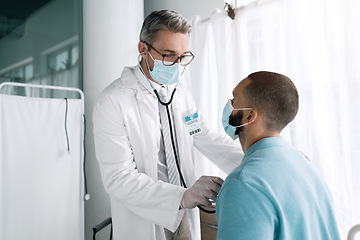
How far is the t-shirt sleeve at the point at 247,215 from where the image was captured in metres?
0.68

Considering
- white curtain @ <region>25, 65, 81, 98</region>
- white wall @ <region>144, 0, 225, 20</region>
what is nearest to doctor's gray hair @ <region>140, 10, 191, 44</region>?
white wall @ <region>144, 0, 225, 20</region>

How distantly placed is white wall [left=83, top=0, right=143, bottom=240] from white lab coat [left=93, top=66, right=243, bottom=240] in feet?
3.29

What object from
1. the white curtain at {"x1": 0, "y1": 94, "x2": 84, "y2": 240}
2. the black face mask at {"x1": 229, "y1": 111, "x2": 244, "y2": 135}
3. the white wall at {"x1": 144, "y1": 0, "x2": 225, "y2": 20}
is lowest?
the white curtain at {"x1": 0, "y1": 94, "x2": 84, "y2": 240}

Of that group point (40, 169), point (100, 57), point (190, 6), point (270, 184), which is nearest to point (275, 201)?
point (270, 184)

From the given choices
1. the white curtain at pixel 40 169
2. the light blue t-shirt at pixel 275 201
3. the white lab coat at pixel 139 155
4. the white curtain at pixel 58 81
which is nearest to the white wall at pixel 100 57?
the white curtain at pixel 58 81

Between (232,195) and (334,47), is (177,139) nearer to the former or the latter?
(232,195)

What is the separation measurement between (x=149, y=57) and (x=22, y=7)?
1.33m

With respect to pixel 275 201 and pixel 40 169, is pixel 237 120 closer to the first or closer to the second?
pixel 275 201

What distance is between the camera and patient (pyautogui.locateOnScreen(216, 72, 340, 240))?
27.3 inches

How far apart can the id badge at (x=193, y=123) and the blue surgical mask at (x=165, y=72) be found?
0.19 metres

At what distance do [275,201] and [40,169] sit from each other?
1.71 metres

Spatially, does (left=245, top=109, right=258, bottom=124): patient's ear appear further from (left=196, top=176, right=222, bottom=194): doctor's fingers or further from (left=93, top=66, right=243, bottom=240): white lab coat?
(left=93, top=66, right=243, bottom=240): white lab coat

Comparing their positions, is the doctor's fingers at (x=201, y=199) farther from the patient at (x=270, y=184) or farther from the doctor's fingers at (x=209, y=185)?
the patient at (x=270, y=184)

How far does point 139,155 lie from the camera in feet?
→ 4.31
